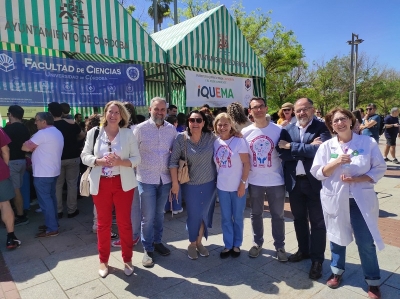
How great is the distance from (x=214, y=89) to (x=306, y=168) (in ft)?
16.8

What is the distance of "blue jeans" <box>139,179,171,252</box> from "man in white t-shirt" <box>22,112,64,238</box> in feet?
5.78

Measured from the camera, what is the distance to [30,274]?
3045 mm

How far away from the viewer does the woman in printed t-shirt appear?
305cm

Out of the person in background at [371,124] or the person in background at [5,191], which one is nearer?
Answer: the person in background at [5,191]

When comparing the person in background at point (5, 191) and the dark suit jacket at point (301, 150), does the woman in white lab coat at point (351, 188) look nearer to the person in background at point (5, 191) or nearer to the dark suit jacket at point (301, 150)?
the dark suit jacket at point (301, 150)

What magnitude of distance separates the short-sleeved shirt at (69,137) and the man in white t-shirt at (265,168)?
10.2 feet

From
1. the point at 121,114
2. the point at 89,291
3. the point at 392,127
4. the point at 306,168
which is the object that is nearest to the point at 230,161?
the point at 306,168

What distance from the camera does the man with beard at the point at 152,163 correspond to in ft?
10.3

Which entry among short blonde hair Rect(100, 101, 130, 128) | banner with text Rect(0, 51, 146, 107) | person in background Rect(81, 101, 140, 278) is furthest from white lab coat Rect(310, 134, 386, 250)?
banner with text Rect(0, 51, 146, 107)

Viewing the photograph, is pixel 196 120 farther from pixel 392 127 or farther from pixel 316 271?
pixel 392 127

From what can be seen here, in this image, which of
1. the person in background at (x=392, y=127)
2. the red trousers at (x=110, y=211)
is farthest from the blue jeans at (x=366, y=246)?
the person in background at (x=392, y=127)

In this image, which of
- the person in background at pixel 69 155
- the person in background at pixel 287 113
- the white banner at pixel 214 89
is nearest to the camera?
the person in background at pixel 69 155

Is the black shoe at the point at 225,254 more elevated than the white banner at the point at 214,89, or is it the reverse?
the white banner at the point at 214,89

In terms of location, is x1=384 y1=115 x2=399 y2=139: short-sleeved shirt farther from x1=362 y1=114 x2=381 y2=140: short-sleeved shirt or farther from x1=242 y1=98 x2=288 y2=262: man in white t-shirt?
x1=242 y1=98 x2=288 y2=262: man in white t-shirt
